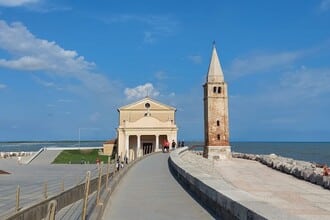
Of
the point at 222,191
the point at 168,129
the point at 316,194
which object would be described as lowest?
the point at 316,194

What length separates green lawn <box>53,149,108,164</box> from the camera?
54781mm

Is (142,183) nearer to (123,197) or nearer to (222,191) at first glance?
(123,197)

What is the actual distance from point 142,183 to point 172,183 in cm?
101

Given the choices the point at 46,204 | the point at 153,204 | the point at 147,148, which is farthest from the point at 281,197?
the point at 147,148

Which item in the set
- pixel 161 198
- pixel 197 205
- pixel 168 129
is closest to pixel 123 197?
pixel 161 198

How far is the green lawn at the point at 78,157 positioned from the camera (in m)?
54.8

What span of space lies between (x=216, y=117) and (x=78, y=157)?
62.6 ft

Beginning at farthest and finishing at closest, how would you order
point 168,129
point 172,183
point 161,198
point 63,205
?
point 168,129
point 172,183
point 63,205
point 161,198

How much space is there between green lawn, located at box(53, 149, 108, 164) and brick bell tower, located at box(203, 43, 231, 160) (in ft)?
45.7

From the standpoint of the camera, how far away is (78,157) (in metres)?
60.9

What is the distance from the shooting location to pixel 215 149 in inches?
2377

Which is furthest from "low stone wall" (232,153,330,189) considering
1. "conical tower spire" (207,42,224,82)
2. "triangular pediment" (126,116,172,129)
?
"triangular pediment" (126,116,172,129)

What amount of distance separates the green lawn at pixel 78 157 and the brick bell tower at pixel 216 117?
45.7 ft

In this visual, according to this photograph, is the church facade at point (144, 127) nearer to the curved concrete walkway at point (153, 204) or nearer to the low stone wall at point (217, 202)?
the curved concrete walkway at point (153, 204)
